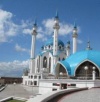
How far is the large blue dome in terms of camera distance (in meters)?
35.1

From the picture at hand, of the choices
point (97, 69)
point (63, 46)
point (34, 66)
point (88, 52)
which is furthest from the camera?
point (63, 46)

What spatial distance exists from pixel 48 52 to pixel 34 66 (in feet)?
18.1

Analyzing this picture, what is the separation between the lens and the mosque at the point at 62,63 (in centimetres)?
3506

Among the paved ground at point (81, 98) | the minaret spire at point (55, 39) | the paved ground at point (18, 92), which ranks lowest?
the paved ground at point (18, 92)

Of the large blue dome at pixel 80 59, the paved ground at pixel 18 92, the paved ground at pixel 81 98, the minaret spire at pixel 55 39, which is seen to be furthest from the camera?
the minaret spire at pixel 55 39

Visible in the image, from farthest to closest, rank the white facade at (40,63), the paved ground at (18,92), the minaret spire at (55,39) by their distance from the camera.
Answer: the white facade at (40,63), the minaret spire at (55,39), the paved ground at (18,92)

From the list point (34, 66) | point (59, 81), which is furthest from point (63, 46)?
point (59, 81)

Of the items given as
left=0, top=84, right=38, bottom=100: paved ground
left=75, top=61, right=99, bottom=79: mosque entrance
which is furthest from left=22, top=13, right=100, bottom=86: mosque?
left=0, top=84, right=38, bottom=100: paved ground

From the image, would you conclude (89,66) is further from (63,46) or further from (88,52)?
(63,46)

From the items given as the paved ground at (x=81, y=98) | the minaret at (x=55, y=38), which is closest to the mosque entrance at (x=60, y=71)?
the minaret at (x=55, y=38)

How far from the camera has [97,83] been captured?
27.4 m

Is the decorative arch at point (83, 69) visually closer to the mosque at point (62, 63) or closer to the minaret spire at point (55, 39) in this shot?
the mosque at point (62, 63)

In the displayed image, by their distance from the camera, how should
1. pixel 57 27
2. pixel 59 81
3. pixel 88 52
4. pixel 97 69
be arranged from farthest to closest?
pixel 57 27 < pixel 88 52 < pixel 97 69 < pixel 59 81

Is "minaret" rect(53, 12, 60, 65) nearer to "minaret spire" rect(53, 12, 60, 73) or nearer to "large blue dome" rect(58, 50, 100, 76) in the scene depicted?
"minaret spire" rect(53, 12, 60, 73)
